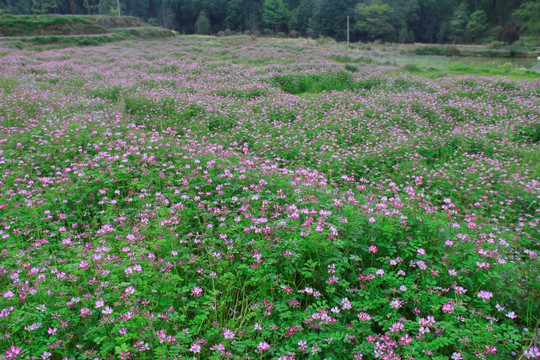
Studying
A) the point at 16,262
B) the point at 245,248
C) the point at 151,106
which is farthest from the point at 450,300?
the point at 151,106

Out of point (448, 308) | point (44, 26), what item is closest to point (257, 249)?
point (448, 308)

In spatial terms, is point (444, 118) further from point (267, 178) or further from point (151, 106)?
point (151, 106)

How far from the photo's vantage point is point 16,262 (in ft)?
9.86

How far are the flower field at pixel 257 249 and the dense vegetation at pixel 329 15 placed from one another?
80077mm

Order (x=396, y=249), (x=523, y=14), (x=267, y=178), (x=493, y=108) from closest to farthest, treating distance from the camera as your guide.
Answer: (x=396, y=249) → (x=267, y=178) → (x=493, y=108) → (x=523, y=14)

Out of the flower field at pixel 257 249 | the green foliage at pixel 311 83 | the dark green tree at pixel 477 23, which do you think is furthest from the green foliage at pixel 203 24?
the flower field at pixel 257 249

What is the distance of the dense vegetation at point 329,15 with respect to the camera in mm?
72875

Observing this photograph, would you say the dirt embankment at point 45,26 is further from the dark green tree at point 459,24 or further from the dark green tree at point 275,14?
the dark green tree at point 459,24

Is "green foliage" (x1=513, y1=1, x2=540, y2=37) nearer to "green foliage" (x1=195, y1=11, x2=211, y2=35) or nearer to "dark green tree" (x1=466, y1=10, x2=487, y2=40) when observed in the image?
"dark green tree" (x1=466, y1=10, x2=487, y2=40)

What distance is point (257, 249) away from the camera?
10.4 ft

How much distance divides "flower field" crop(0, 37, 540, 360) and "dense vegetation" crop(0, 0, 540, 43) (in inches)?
3153

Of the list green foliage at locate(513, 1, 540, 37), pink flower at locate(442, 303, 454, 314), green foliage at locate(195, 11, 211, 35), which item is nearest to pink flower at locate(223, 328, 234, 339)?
pink flower at locate(442, 303, 454, 314)

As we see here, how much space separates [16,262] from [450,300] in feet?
13.2

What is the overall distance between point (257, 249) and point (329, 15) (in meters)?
91.3
